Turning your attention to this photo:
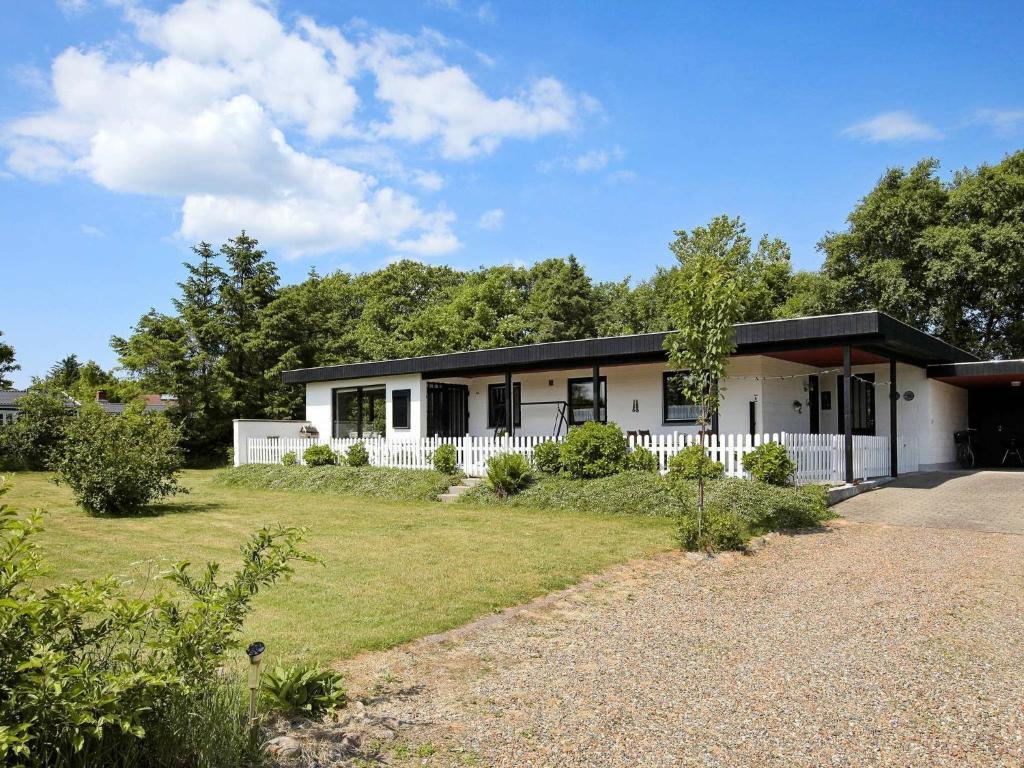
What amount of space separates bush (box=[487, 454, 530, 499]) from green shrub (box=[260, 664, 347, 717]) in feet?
32.1

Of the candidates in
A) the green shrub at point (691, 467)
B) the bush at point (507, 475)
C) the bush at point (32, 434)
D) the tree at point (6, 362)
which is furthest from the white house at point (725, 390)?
the tree at point (6, 362)

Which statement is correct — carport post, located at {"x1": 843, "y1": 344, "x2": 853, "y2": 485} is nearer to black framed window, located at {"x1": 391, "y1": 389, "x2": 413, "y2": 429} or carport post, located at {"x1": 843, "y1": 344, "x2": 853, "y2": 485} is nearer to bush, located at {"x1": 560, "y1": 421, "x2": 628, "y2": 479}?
bush, located at {"x1": 560, "y1": 421, "x2": 628, "y2": 479}

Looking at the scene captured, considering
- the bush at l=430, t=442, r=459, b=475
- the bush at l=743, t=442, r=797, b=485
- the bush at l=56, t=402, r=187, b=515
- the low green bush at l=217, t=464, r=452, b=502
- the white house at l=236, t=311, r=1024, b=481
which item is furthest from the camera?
the bush at l=430, t=442, r=459, b=475

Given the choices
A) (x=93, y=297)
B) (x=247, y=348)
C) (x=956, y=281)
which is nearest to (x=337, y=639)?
(x=93, y=297)

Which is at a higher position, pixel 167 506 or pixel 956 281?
pixel 956 281

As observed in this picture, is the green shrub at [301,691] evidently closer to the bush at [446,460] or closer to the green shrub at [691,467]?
the green shrub at [691,467]

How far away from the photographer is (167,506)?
13523 millimetres

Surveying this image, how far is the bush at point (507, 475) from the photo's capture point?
1350 cm

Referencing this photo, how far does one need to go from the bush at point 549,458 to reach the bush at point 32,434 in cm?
1974

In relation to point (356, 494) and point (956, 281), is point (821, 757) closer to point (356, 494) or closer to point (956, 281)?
point (356, 494)

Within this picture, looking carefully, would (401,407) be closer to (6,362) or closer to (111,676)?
(111,676)

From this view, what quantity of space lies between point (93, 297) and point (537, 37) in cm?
1172

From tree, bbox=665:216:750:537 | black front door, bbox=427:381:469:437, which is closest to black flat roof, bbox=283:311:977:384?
black front door, bbox=427:381:469:437

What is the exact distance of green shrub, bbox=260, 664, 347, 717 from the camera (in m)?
3.57
